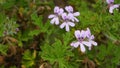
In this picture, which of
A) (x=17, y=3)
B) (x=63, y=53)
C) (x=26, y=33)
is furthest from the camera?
(x=17, y=3)

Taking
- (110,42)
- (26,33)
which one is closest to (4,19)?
(26,33)

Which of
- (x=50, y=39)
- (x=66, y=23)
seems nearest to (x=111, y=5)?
(x=66, y=23)

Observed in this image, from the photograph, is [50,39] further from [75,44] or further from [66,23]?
[75,44]

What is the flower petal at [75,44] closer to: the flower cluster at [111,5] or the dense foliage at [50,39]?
the dense foliage at [50,39]

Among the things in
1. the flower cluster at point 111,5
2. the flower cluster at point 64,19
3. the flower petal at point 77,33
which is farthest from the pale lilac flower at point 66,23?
the flower cluster at point 111,5

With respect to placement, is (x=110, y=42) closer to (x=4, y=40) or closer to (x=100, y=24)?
(x=100, y=24)

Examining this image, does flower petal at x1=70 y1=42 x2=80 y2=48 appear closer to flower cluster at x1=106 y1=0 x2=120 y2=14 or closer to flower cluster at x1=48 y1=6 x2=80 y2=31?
flower cluster at x1=48 y1=6 x2=80 y2=31

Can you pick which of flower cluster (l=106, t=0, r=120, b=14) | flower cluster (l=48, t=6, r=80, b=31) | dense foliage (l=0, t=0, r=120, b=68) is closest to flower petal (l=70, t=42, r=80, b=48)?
dense foliage (l=0, t=0, r=120, b=68)

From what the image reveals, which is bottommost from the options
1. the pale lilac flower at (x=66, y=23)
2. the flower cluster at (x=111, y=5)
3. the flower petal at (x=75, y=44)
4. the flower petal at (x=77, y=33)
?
the flower petal at (x=75, y=44)

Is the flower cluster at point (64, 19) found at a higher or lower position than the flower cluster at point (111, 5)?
lower
